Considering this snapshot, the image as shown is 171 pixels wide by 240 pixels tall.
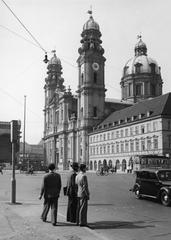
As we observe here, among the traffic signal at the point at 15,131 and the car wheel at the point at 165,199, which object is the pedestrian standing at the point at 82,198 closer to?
the traffic signal at the point at 15,131

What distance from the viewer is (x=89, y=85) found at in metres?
103

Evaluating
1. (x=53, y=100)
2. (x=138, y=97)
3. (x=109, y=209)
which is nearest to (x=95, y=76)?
(x=138, y=97)

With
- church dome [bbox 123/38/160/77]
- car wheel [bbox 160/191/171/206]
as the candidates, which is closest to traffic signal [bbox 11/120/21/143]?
car wheel [bbox 160/191/171/206]

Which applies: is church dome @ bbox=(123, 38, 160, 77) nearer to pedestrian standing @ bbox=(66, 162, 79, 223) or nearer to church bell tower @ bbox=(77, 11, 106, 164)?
church bell tower @ bbox=(77, 11, 106, 164)

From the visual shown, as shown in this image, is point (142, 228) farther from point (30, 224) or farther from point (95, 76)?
point (95, 76)

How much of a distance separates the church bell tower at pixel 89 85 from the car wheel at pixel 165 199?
8562 centimetres

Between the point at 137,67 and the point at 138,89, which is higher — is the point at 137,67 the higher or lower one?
the higher one

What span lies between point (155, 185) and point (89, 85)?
86.8 meters

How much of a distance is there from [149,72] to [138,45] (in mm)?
14812

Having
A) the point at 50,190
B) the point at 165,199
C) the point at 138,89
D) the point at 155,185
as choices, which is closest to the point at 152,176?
the point at 155,185

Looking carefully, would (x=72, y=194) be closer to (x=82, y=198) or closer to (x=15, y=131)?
(x=82, y=198)

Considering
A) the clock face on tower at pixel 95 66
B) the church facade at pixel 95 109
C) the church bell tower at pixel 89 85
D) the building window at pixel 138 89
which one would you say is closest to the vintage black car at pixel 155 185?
the church facade at pixel 95 109

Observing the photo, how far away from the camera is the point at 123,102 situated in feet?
387

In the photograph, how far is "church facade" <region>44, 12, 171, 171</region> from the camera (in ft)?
300
